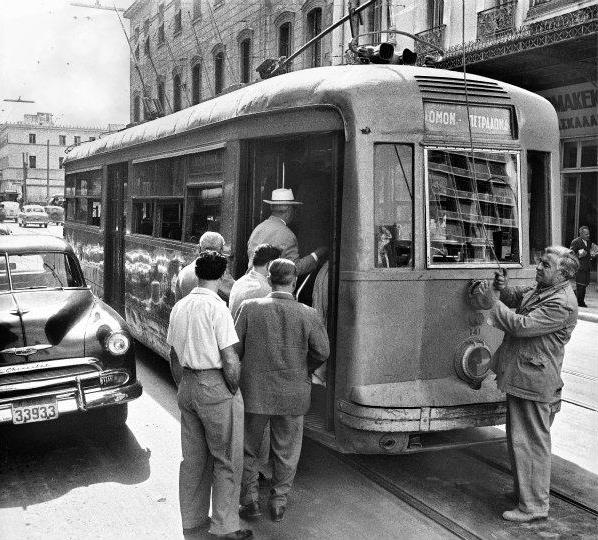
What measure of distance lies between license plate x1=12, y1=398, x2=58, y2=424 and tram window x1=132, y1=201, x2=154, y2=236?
3602 millimetres

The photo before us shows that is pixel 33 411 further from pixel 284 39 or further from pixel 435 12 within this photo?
pixel 284 39

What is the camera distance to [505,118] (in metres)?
5.54

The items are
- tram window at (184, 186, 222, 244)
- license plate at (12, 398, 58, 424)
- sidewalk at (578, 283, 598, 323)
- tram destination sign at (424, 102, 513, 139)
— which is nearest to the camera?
tram destination sign at (424, 102, 513, 139)

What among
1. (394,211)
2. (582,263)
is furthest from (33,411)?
(582,263)

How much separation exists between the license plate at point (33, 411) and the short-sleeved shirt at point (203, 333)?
1.88 metres

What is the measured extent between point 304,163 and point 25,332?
2.85 metres

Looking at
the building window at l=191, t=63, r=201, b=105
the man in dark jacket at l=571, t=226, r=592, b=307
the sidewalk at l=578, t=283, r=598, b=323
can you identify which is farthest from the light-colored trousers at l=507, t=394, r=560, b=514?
the building window at l=191, t=63, r=201, b=105

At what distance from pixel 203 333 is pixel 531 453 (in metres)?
2.29

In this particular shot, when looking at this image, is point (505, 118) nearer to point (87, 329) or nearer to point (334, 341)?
point (334, 341)

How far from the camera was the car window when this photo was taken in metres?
7.06

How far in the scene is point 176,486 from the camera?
5355mm

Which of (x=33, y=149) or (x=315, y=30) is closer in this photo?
(x=315, y=30)

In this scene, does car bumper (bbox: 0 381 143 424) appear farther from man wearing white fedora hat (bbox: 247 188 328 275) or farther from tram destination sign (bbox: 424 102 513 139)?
tram destination sign (bbox: 424 102 513 139)

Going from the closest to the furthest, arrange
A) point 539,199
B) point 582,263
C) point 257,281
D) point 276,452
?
1. point 276,452
2. point 257,281
3. point 539,199
4. point 582,263
